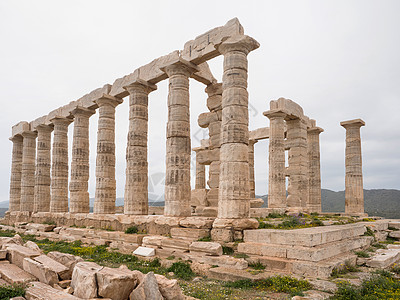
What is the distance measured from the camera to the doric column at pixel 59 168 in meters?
23.1

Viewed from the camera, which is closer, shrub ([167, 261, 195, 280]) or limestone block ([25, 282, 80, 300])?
limestone block ([25, 282, 80, 300])

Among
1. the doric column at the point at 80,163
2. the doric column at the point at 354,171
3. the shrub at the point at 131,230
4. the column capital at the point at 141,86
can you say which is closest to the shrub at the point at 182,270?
the shrub at the point at 131,230

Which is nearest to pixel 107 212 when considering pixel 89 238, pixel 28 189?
pixel 89 238

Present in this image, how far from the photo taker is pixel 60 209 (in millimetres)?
23047

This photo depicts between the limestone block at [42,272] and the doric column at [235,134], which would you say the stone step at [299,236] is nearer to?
the doric column at [235,134]

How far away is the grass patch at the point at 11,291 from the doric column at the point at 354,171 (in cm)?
2225

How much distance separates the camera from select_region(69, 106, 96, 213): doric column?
21.0 metres

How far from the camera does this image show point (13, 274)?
7668 millimetres

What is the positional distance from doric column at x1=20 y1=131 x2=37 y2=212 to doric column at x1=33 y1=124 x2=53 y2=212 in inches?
89.2

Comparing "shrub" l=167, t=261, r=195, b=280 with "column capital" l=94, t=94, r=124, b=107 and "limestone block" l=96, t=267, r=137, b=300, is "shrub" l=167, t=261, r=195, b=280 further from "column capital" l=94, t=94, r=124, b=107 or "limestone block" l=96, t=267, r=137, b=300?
"column capital" l=94, t=94, r=124, b=107

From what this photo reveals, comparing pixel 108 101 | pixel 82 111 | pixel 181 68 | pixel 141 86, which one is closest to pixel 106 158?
pixel 108 101

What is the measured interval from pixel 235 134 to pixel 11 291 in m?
8.84

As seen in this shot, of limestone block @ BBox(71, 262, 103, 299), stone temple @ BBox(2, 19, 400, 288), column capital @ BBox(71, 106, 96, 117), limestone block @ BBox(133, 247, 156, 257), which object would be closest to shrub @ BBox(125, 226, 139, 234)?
stone temple @ BBox(2, 19, 400, 288)

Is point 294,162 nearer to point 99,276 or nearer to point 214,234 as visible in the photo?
point 214,234
